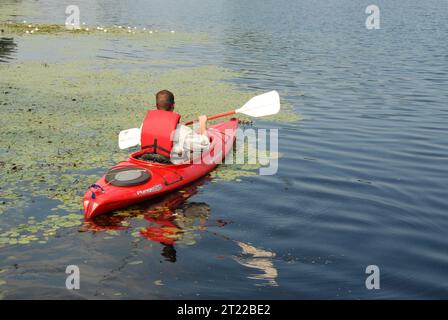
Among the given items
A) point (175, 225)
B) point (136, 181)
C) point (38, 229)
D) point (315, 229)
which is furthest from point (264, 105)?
point (38, 229)

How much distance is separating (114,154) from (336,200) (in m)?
4.23

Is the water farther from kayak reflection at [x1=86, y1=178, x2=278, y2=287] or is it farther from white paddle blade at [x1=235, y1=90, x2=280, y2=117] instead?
white paddle blade at [x1=235, y1=90, x2=280, y2=117]

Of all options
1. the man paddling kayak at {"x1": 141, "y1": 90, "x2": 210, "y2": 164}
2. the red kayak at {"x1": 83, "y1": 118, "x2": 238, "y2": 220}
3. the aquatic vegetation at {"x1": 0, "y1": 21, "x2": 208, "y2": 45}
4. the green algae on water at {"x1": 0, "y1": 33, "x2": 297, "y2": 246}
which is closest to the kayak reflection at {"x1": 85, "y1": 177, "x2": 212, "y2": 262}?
the red kayak at {"x1": 83, "y1": 118, "x2": 238, "y2": 220}

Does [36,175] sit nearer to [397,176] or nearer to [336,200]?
[336,200]

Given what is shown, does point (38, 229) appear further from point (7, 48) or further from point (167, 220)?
point (7, 48)

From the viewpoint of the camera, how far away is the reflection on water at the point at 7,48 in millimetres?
20448

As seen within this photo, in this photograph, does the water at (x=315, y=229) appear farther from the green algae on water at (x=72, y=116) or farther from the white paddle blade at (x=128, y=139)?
the white paddle blade at (x=128, y=139)

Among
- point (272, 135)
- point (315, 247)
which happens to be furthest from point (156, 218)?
point (272, 135)

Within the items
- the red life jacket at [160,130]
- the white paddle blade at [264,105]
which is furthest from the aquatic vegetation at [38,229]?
the white paddle blade at [264,105]

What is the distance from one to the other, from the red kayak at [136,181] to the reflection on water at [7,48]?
47.6 feet

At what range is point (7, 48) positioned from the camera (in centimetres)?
2284

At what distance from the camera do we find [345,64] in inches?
858

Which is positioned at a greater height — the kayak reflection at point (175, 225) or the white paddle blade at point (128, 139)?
the white paddle blade at point (128, 139)

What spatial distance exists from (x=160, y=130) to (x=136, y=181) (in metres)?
0.89
